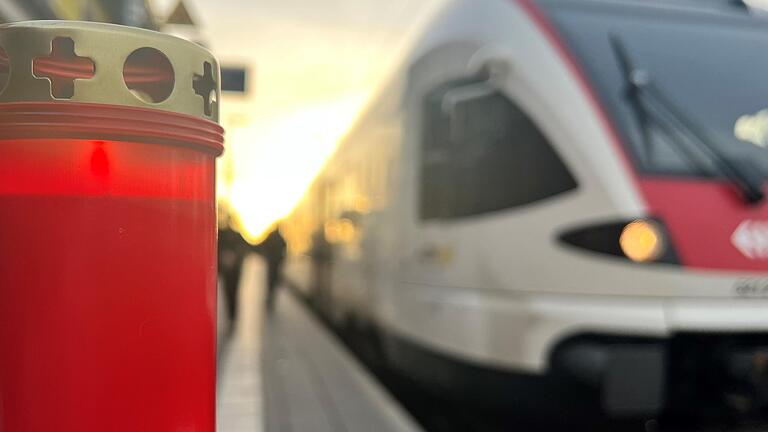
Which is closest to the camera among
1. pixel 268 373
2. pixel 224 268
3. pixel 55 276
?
pixel 55 276

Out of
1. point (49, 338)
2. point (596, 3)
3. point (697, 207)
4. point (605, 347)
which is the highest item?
point (596, 3)

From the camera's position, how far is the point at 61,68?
1.22 m

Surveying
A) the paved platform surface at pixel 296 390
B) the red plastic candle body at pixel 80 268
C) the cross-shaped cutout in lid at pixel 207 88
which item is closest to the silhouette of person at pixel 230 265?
the paved platform surface at pixel 296 390

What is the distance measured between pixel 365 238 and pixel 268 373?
50.8 inches

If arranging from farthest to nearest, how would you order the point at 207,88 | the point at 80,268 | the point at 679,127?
the point at 679,127, the point at 207,88, the point at 80,268

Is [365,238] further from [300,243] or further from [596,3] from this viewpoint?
[300,243]

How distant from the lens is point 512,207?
3605 mm

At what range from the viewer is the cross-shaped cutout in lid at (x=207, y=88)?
133 centimetres

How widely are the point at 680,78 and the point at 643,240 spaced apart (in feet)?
2.92

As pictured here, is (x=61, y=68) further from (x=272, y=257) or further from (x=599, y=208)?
(x=272, y=257)

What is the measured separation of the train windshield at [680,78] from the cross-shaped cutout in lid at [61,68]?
262 centimetres

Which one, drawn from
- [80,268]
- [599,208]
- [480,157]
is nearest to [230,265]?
[480,157]

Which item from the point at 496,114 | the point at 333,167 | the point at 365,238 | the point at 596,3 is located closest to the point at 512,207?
the point at 496,114

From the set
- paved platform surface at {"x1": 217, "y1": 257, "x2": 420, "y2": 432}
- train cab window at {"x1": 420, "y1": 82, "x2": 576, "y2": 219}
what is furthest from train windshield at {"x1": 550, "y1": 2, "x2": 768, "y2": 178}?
paved platform surface at {"x1": 217, "y1": 257, "x2": 420, "y2": 432}
